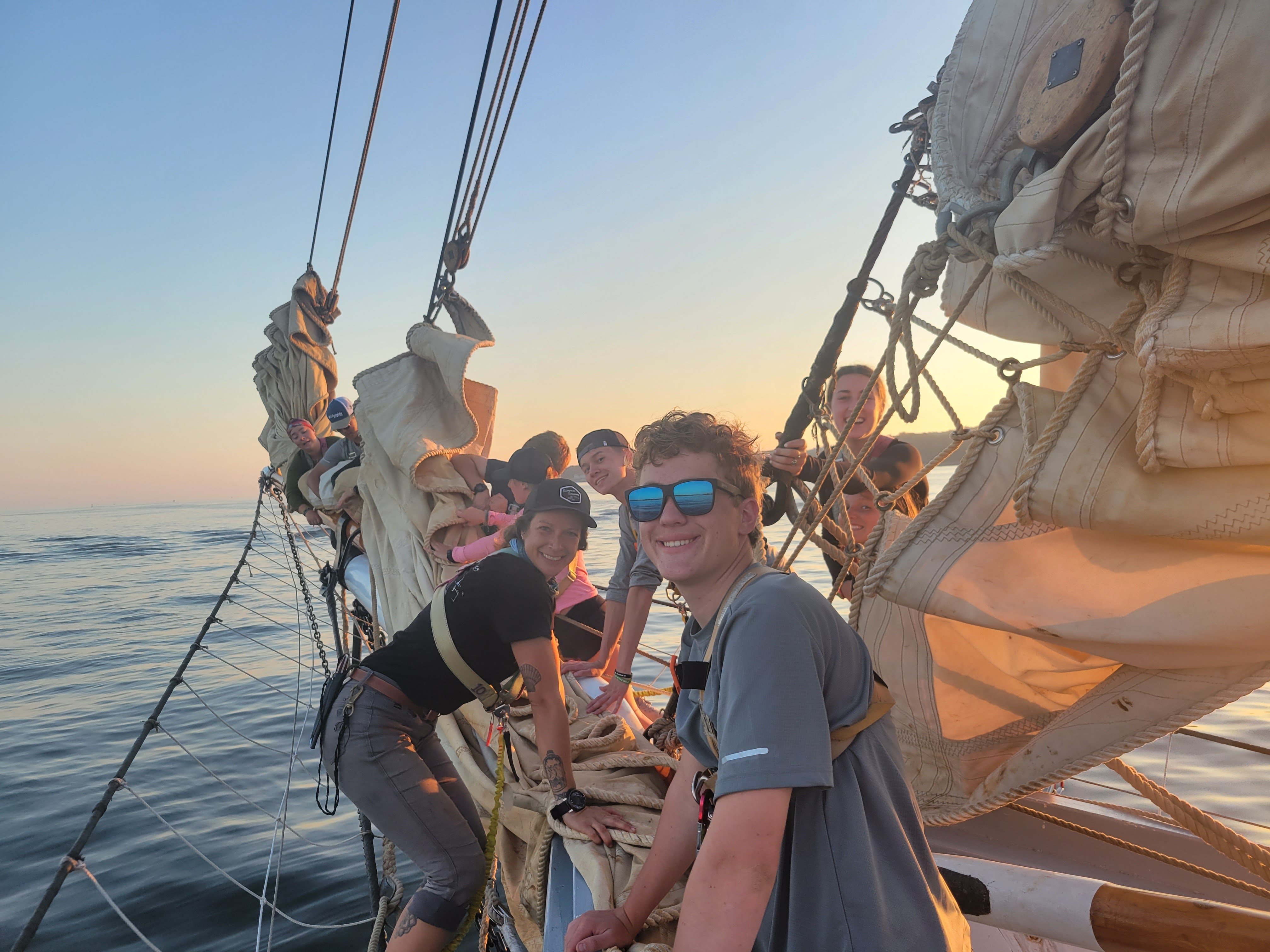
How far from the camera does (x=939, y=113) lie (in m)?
1.92


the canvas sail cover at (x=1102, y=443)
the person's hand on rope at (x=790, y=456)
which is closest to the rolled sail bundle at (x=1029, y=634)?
the canvas sail cover at (x=1102, y=443)

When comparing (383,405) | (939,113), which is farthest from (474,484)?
(939,113)

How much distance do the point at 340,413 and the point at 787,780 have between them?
231 inches

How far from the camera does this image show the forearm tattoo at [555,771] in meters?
2.23

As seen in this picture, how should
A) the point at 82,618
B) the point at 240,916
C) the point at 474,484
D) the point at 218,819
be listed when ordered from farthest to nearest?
the point at 82,618 → the point at 218,819 → the point at 474,484 → the point at 240,916

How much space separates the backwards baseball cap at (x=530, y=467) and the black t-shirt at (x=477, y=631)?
4.08ft

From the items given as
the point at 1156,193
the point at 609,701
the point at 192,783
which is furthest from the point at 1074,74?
the point at 192,783

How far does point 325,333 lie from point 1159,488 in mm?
Answer: 7523

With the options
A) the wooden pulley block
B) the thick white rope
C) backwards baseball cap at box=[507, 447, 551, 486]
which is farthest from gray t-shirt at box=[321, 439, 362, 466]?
the thick white rope

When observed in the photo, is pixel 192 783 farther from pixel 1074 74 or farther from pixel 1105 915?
pixel 1074 74

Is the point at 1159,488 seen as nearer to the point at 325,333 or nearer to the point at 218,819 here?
the point at 218,819

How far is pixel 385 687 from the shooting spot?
2.50m

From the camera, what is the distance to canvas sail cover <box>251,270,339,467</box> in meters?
7.27

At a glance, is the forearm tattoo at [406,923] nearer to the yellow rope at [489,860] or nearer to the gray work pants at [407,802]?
the gray work pants at [407,802]
